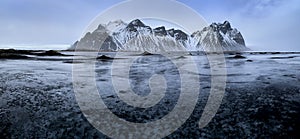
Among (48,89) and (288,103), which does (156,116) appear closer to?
(288,103)

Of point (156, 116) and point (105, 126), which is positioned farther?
point (156, 116)

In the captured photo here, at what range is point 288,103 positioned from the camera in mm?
4352

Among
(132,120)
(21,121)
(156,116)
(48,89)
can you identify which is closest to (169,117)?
(156,116)

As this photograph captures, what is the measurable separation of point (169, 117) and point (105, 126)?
124 centimetres

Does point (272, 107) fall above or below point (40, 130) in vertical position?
above

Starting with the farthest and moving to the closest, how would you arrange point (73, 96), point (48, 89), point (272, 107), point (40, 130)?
point (48, 89) < point (73, 96) < point (272, 107) < point (40, 130)

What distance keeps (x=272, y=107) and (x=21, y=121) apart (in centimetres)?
495

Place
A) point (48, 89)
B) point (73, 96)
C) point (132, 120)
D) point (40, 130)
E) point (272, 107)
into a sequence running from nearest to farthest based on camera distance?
point (40, 130) → point (132, 120) → point (272, 107) → point (73, 96) → point (48, 89)

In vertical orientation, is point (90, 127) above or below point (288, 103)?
below

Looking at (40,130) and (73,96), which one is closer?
(40,130)

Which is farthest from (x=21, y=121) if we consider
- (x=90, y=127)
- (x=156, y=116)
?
(x=156, y=116)

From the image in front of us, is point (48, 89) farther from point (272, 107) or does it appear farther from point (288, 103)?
point (288, 103)

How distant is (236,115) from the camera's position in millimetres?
3719

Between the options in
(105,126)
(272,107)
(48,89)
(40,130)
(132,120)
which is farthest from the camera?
(48,89)
